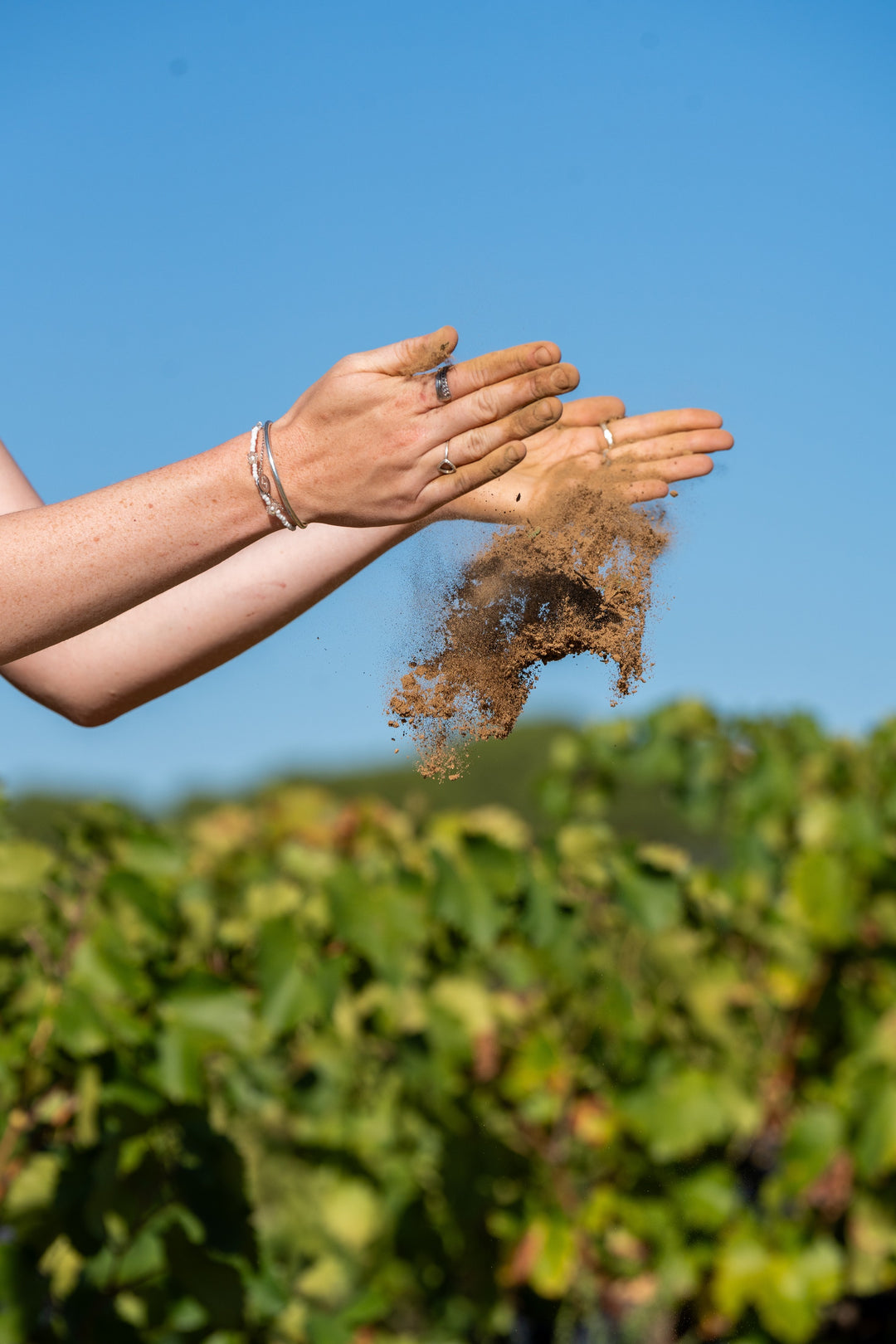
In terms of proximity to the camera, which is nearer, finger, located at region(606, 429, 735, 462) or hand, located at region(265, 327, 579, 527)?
hand, located at region(265, 327, 579, 527)

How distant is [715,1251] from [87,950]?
1570 millimetres

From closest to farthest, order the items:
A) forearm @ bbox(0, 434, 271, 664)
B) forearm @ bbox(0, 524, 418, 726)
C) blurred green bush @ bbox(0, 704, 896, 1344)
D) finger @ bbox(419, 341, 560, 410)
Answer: finger @ bbox(419, 341, 560, 410), forearm @ bbox(0, 434, 271, 664), forearm @ bbox(0, 524, 418, 726), blurred green bush @ bbox(0, 704, 896, 1344)

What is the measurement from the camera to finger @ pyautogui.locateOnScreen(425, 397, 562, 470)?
1092 mm

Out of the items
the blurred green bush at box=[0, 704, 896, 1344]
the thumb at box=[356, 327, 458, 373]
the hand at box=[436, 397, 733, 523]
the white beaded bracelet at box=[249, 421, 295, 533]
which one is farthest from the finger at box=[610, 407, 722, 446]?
the blurred green bush at box=[0, 704, 896, 1344]

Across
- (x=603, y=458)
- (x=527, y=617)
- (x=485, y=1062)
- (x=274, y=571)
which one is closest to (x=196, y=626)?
(x=274, y=571)

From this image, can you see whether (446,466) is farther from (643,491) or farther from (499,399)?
(643,491)

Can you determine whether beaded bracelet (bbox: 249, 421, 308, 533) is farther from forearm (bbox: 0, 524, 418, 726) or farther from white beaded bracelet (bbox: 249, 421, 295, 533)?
forearm (bbox: 0, 524, 418, 726)

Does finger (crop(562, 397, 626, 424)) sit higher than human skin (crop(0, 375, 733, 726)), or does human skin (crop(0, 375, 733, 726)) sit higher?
finger (crop(562, 397, 626, 424))

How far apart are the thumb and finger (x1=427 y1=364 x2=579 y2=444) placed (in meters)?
0.05

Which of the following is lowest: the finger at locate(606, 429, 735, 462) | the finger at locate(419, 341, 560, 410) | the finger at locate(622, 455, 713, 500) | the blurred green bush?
the blurred green bush

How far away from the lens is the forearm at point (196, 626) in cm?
152

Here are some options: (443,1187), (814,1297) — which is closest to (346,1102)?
(443,1187)

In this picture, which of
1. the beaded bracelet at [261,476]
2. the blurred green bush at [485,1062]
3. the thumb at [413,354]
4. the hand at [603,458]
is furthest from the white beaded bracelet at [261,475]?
the blurred green bush at [485,1062]

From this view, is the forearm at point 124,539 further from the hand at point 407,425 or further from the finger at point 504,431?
the finger at point 504,431
